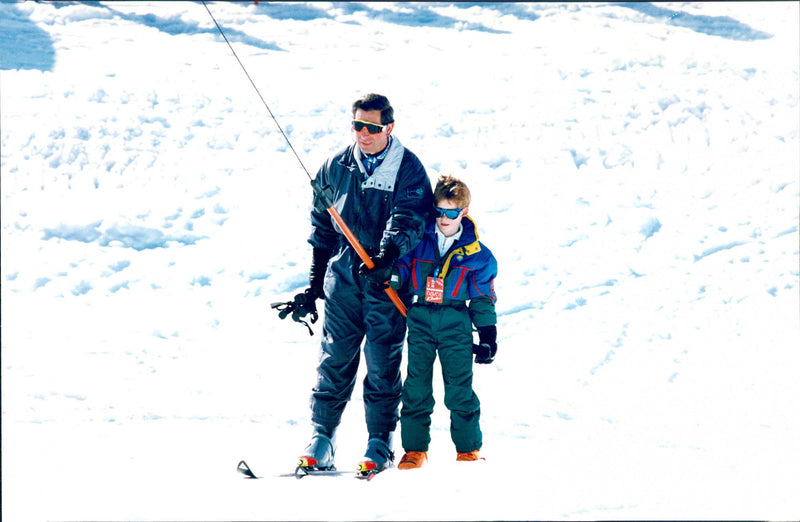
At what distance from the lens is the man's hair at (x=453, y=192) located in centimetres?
342

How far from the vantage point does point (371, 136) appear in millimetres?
3461

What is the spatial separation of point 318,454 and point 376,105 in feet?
5.26

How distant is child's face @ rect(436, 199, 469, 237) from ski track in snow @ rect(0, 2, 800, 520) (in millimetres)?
1016

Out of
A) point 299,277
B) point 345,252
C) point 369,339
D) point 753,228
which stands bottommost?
point 299,277

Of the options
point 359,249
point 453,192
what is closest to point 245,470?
point 359,249

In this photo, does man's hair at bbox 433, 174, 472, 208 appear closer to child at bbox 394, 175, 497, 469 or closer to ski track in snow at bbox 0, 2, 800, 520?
child at bbox 394, 175, 497, 469

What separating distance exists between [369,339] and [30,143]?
6.28 m

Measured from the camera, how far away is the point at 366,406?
3.71 meters

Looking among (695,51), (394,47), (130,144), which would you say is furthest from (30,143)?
(695,51)

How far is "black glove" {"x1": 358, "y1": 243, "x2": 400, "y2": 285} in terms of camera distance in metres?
3.34

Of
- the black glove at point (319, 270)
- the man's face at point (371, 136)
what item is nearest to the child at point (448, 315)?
the man's face at point (371, 136)

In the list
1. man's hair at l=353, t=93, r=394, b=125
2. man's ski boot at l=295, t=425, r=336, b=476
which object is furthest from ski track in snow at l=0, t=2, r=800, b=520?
man's hair at l=353, t=93, r=394, b=125

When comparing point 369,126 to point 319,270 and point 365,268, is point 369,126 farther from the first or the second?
point 319,270

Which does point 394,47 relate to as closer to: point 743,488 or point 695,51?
point 695,51
